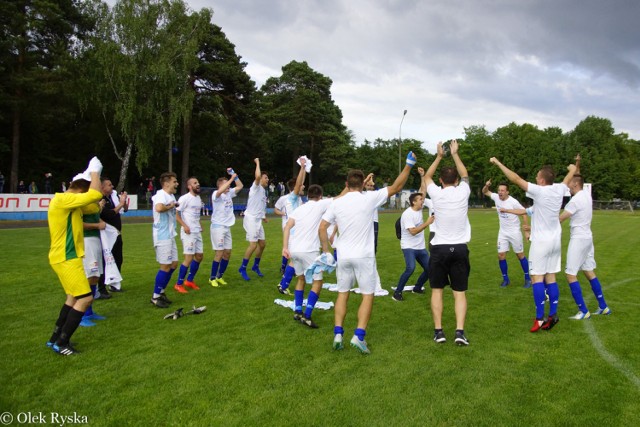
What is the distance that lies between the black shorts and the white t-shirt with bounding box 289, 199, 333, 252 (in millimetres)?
1825

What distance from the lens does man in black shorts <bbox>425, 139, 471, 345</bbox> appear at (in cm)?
568

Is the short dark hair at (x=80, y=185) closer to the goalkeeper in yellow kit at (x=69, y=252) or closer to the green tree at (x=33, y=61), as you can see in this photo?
the goalkeeper in yellow kit at (x=69, y=252)

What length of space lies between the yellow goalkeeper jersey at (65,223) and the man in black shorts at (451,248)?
166 inches

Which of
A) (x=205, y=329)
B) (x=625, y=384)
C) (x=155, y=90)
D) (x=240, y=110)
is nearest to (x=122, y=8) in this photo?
(x=155, y=90)

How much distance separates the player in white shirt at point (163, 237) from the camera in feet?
24.7

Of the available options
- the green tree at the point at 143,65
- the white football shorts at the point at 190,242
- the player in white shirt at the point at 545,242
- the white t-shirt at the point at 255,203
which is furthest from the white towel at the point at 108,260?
the green tree at the point at 143,65

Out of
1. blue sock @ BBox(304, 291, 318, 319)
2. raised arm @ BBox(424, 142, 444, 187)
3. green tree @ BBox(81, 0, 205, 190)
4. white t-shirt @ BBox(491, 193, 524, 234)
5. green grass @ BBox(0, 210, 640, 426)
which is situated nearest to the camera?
green grass @ BBox(0, 210, 640, 426)

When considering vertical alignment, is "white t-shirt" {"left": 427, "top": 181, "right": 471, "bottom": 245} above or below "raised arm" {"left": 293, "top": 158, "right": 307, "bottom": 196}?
below

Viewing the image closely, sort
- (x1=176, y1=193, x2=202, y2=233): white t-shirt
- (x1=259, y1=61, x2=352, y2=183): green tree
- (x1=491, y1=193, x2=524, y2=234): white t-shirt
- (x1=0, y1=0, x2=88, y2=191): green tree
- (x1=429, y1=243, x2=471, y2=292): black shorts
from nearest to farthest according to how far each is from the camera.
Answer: (x1=429, y1=243, x2=471, y2=292): black shorts
(x1=176, y1=193, x2=202, y2=233): white t-shirt
(x1=491, y1=193, x2=524, y2=234): white t-shirt
(x1=0, y1=0, x2=88, y2=191): green tree
(x1=259, y1=61, x2=352, y2=183): green tree

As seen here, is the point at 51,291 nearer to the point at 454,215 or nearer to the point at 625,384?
the point at 454,215

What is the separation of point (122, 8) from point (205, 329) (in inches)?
1308

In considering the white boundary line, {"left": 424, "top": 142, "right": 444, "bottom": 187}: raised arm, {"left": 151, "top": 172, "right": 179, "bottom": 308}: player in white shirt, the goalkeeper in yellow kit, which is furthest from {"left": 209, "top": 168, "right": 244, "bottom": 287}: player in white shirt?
the white boundary line

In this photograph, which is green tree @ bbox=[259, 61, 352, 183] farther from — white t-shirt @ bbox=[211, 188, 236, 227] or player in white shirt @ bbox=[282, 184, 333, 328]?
player in white shirt @ bbox=[282, 184, 333, 328]

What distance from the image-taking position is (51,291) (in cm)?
838
